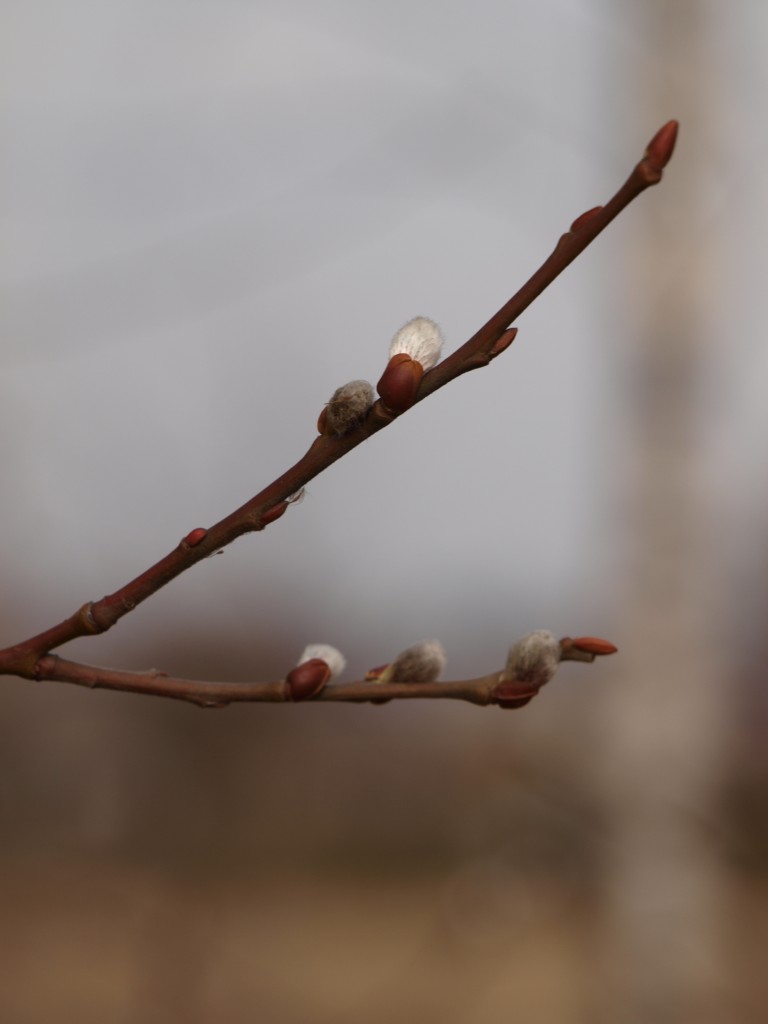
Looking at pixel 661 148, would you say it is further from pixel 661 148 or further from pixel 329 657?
pixel 329 657

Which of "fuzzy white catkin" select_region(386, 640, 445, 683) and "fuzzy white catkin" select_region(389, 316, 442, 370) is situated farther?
"fuzzy white catkin" select_region(386, 640, 445, 683)

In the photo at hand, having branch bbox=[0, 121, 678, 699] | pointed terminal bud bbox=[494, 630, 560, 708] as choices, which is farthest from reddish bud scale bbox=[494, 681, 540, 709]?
branch bbox=[0, 121, 678, 699]

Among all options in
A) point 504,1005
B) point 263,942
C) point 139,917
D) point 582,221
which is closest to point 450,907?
point 139,917

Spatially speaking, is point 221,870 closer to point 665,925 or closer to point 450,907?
point 450,907

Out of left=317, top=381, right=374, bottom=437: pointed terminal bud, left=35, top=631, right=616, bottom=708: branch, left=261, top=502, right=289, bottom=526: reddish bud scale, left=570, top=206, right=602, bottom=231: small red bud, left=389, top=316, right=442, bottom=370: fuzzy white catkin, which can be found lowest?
left=35, top=631, right=616, bottom=708: branch

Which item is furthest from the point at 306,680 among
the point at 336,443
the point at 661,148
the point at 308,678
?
the point at 661,148

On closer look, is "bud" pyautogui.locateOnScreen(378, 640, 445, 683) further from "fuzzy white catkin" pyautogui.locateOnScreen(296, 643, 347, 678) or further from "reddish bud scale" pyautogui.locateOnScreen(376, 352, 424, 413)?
"reddish bud scale" pyautogui.locateOnScreen(376, 352, 424, 413)
